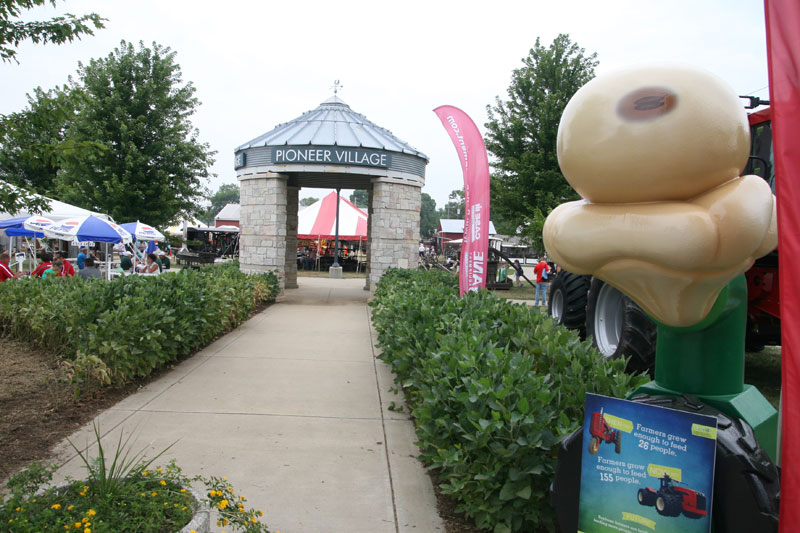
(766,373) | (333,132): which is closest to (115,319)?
(766,373)

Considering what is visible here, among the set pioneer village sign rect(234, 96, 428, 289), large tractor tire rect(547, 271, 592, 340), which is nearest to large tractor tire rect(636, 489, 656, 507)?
large tractor tire rect(547, 271, 592, 340)

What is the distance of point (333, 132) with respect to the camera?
1307 centimetres

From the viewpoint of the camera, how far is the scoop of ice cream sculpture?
4.91 feet

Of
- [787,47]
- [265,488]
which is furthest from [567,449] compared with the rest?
[265,488]

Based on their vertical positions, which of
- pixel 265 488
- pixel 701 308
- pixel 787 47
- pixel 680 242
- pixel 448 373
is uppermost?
pixel 787 47

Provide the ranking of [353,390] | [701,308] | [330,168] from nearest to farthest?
[701,308], [353,390], [330,168]

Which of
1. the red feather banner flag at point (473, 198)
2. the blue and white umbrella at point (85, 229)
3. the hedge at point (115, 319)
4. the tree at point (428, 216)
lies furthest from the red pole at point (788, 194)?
the tree at point (428, 216)

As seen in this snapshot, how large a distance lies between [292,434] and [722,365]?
11.9 feet

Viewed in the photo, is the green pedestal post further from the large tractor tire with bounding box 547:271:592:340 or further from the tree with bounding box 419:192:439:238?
the tree with bounding box 419:192:439:238

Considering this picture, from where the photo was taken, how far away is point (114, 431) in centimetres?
461

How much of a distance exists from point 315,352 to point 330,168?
18.8ft

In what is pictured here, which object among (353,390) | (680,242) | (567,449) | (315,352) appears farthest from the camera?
(315,352)

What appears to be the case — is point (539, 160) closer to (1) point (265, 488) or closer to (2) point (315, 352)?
(2) point (315, 352)

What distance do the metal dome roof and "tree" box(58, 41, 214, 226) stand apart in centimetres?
540
